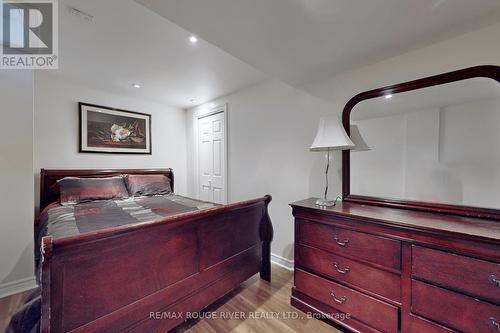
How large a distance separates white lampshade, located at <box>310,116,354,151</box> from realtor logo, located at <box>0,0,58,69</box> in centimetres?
215

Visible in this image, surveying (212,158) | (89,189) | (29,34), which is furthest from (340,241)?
(29,34)

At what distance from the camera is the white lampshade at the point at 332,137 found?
1681 mm

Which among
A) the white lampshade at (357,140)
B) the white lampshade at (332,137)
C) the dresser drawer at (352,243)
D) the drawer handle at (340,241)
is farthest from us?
the white lampshade at (357,140)

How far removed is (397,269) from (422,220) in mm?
344

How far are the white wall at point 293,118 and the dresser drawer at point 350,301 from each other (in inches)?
29.4

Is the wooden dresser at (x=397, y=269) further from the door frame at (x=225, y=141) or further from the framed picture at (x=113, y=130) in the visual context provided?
the framed picture at (x=113, y=130)

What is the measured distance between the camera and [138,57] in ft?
6.99

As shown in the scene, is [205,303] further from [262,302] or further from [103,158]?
[103,158]

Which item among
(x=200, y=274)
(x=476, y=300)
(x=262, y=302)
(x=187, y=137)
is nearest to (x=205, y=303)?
(x=200, y=274)

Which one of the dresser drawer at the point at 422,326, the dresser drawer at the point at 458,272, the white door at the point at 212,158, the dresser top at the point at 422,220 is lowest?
the dresser drawer at the point at 422,326

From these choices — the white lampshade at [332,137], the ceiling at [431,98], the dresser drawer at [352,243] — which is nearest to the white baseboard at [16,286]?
the dresser drawer at [352,243]

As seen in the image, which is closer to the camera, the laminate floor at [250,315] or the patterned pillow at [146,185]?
the laminate floor at [250,315]

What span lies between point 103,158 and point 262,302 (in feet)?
9.79

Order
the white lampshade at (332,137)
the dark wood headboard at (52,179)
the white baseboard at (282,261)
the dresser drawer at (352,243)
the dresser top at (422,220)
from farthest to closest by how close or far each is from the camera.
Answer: the dark wood headboard at (52,179) < the white baseboard at (282,261) < the white lampshade at (332,137) < the dresser drawer at (352,243) < the dresser top at (422,220)
